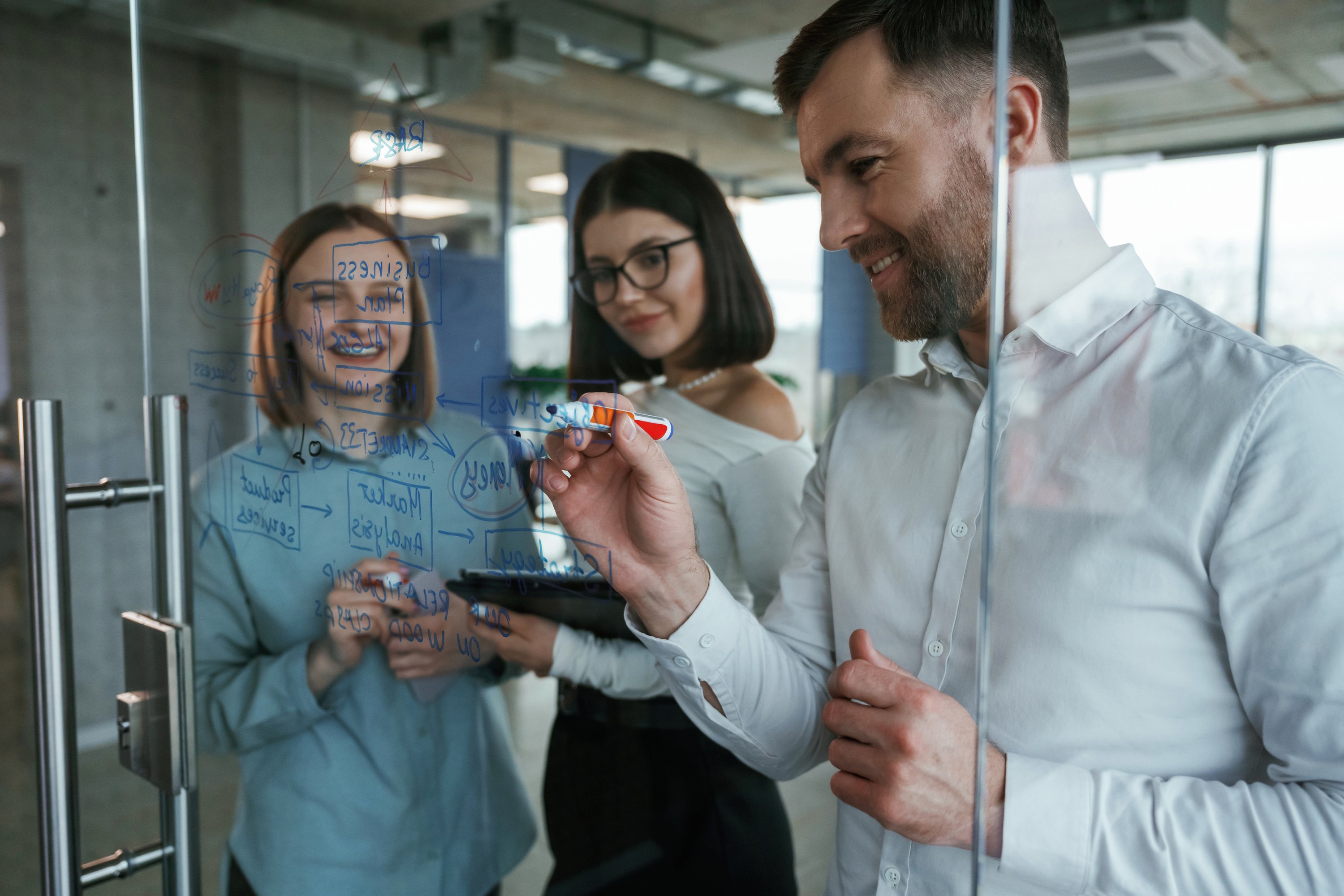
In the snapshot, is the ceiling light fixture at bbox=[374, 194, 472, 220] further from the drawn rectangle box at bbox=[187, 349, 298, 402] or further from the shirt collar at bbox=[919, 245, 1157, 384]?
the shirt collar at bbox=[919, 245, 1157, 384]

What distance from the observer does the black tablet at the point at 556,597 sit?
1.05 metres

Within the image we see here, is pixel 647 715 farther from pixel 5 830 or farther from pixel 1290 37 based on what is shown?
pixel 5 830

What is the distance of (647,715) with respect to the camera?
1.11m

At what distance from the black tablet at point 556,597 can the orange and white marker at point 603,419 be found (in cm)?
19

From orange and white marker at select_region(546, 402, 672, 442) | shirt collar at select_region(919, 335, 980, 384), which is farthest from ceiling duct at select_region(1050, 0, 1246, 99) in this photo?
orange and white marker at select_region(546, 402, 672, 442)

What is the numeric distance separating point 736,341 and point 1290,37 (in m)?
0.54

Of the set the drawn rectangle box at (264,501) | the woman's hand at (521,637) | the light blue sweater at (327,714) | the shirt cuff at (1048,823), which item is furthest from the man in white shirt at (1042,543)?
the drawn rectangle box at (264,501)

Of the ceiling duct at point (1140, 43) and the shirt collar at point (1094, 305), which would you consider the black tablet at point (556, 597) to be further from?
the ceiling duct at point (1140, 43)

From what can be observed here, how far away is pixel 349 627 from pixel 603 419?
24.7 inches

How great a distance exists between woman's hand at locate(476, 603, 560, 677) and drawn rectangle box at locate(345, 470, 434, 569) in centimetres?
11

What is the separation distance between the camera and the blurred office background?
2.26 ft

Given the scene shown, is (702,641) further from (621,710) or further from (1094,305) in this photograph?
(1094,305)

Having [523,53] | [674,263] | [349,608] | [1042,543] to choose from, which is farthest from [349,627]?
[1042,543]

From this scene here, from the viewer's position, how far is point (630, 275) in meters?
1.04
